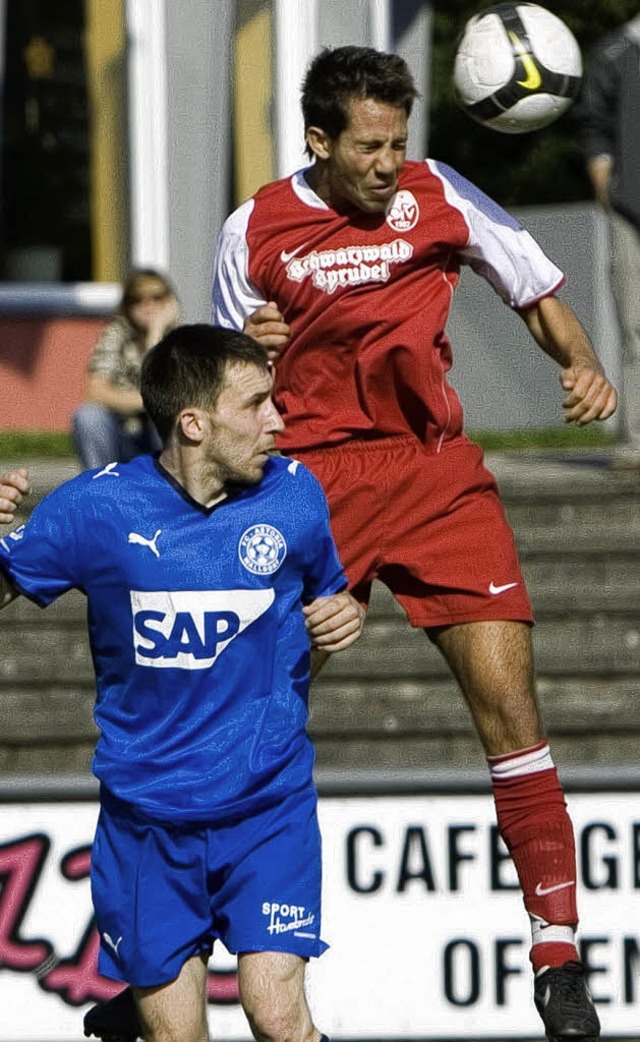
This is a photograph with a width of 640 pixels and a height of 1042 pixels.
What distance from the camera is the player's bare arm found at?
5137mm

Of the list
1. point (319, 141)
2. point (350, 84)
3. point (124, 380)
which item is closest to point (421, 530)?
point (319, 141)

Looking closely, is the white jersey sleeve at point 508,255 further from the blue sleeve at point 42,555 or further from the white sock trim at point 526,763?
the blue sleeve at point 42,555

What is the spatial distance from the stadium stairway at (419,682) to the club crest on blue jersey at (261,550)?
3.35 metres

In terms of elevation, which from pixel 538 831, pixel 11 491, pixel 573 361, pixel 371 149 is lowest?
pixel 538 831

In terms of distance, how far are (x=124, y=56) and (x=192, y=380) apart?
937 centimetres

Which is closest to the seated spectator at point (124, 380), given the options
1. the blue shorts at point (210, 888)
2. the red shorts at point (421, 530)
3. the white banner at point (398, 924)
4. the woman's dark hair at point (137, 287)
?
the woman's dark hair at point (137, 287)

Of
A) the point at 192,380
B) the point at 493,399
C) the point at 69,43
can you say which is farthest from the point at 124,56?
the point at 192,380

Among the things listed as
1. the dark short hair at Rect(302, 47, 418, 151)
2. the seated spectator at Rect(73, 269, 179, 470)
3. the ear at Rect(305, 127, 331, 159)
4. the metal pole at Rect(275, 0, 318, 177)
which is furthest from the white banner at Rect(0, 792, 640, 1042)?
the metal pole at Rect(275, 0, 318, 177)

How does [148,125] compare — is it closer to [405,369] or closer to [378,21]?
[378,21]

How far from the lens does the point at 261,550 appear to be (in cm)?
457

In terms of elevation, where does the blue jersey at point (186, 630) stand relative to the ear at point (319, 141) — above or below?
below

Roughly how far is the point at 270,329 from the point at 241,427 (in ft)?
2.16

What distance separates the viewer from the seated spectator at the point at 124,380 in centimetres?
921

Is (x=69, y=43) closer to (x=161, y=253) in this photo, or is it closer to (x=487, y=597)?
(x=161, y=253)
